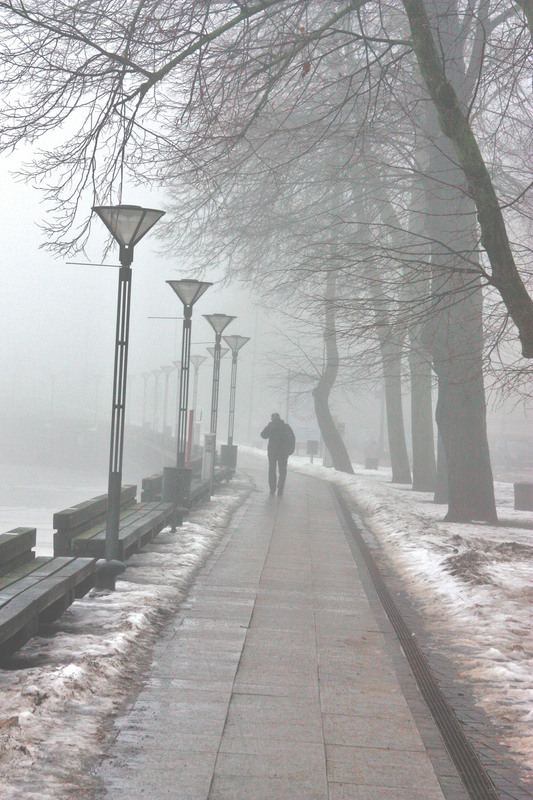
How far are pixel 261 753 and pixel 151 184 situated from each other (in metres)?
7.10

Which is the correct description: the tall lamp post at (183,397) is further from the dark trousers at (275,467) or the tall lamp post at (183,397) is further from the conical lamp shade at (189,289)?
the dark trousers at (275,467)

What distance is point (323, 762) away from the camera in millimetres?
4488

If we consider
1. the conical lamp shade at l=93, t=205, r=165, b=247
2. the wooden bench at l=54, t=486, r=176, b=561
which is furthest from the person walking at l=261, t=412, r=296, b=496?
the conical lamp shade at l=93, t=205, r=165, b=247

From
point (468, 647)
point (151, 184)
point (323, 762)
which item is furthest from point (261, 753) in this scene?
point (151, 184)

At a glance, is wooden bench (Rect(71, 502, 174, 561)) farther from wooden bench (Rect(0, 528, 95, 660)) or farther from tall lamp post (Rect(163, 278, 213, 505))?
tall lamp post (Rect(163, 278, 213, 505))

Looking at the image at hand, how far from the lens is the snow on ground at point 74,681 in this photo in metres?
4.06

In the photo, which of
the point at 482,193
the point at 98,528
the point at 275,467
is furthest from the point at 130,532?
the point at 275,467

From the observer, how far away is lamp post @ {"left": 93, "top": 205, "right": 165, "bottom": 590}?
8.50 metres

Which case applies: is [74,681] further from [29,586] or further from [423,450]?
[423,450]

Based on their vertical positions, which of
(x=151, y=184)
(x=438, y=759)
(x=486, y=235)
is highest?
(x=151, y=184)

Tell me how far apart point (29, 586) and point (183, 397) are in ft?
28.4

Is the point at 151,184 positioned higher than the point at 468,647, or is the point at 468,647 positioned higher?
the point at 151,184

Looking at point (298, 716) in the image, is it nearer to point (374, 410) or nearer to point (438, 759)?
point (438, 759)

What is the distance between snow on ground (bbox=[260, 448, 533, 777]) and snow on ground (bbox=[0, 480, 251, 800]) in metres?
2.15
